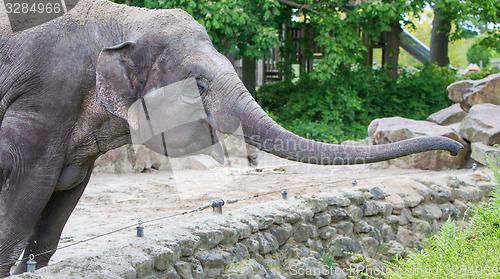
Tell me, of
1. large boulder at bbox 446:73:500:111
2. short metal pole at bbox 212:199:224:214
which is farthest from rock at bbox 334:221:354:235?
large boulder at bbox 446:73:500:111

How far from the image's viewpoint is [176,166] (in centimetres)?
980

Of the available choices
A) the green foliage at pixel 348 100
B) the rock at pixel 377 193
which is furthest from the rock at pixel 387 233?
the green foliage at pixel 348 100

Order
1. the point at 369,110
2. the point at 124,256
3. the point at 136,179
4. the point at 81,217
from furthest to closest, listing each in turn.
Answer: the point at 369,110 → the point at 136,179 → the point at 81,217 → the point at 124,256

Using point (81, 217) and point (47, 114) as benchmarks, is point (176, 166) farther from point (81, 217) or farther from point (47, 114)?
point (47, 114)

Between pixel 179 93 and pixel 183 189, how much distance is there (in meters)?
5.16

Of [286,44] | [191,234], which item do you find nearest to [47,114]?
[191,234]

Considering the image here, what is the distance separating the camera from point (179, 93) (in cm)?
347

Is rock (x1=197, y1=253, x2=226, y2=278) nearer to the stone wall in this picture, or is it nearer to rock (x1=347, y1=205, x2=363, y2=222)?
the stone wall

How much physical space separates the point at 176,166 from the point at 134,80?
249 inches

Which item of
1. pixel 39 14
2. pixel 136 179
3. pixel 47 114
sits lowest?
pixel 136 179

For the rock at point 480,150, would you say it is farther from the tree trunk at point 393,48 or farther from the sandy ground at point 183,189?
the tree trunk at point 393,48

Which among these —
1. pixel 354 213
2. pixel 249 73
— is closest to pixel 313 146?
pixel 354 213

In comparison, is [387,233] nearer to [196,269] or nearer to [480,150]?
[480,150]

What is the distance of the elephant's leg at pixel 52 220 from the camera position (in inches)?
160
